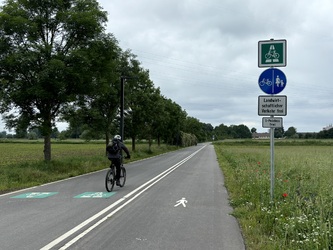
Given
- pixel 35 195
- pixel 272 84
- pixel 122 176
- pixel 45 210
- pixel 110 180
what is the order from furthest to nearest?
pixel 122 176 < pixel 110 180 < pixel 35 195 < pixel 45 210 < pixel 272 84

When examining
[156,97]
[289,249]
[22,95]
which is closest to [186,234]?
[289,249]

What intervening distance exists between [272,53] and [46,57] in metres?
12.2

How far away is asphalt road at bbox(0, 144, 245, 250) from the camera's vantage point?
5.62 m

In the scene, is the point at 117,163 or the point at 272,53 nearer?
the point at 272,53

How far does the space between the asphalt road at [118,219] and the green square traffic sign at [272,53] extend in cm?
377

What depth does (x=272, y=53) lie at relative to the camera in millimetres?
8078

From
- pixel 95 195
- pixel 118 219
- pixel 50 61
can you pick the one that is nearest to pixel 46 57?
pixel 50 61

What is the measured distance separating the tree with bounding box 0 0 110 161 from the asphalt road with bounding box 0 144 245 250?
6552mm

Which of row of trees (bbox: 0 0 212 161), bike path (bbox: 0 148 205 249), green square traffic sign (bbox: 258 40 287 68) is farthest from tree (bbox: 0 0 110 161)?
green square traffic sign (bbox: 258 40 287 68)

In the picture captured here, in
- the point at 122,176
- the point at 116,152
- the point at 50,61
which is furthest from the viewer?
the point at 50,61

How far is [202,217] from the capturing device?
24.8 feet

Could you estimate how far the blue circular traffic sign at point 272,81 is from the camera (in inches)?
312

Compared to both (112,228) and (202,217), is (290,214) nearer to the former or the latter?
(202,217)

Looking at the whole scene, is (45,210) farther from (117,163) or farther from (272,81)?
A: (272,81)
